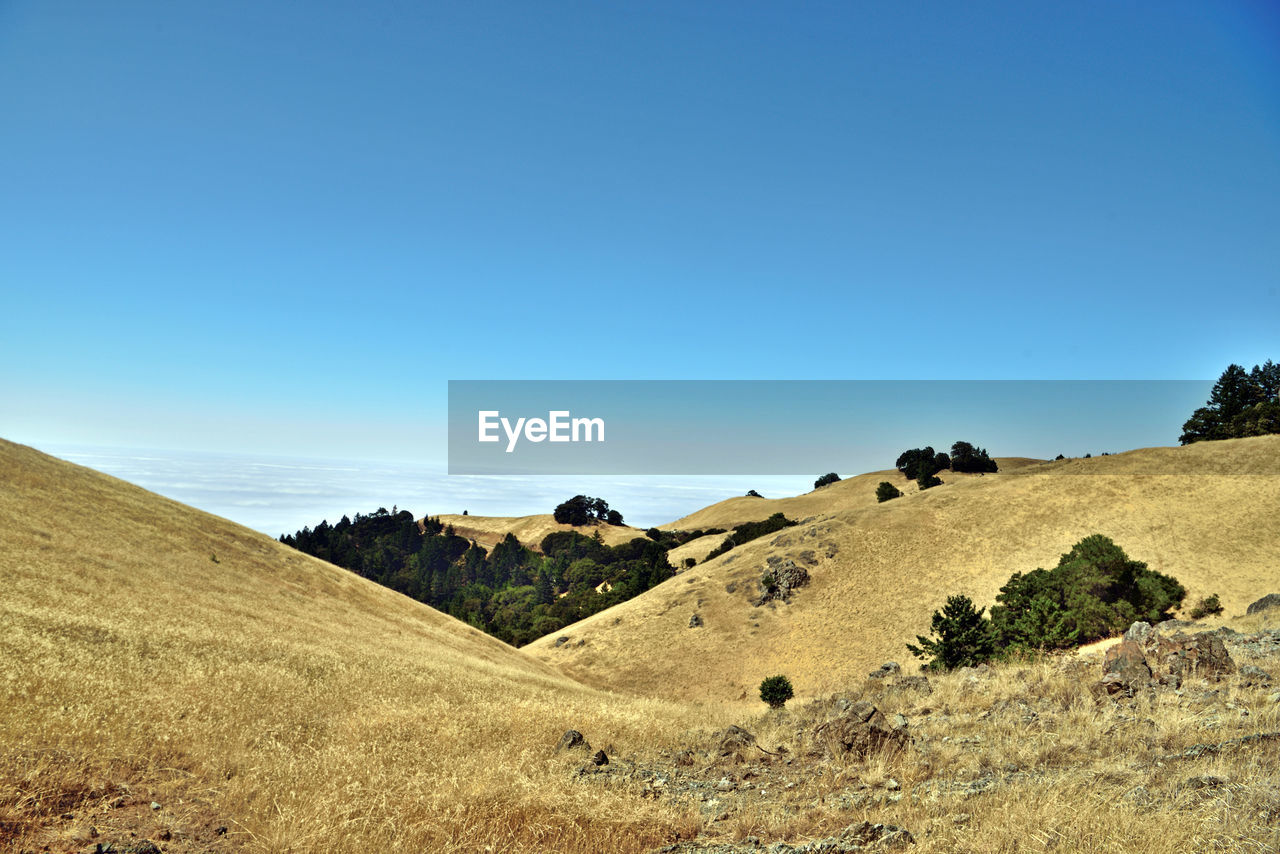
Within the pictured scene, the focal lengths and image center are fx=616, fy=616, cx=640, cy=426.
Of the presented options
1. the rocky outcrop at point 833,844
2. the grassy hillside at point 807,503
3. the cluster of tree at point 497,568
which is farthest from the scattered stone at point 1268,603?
the grassy hillside at point 807,503

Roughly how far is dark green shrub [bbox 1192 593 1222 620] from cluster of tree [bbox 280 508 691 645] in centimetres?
4961

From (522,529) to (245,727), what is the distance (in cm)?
14142

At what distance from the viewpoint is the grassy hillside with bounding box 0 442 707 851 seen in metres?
6.79

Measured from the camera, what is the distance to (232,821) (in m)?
7.21

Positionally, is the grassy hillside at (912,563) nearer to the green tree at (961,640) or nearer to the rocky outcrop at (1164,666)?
the green tree at (961,640)

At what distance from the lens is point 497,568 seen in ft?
396

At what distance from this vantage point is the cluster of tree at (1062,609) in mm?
33250

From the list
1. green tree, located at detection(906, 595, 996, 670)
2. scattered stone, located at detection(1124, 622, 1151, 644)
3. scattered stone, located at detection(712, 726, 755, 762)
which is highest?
scattered stone, located at detection(1124, 622, 1151, 644)

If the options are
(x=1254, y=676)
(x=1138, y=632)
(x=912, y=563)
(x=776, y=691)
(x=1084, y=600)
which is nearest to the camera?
(x=1254, y=676)

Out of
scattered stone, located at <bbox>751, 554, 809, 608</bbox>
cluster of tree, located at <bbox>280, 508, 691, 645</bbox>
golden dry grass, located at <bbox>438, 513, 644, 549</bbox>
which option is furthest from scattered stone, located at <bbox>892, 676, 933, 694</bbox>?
golden dry grass, located at <bbox>438, 513, 644, 549</bbox>

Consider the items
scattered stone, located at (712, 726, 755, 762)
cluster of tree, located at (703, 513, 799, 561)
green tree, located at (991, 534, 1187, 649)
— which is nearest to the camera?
scattered stone, located at (712, 726, 755, 762)

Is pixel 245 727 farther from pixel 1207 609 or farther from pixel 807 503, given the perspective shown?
pixel 807 503

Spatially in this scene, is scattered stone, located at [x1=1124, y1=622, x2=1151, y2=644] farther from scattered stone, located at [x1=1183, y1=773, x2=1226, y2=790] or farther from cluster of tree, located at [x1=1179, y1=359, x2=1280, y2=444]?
cluster of tree, located at [x1=1179, y1=359, x2=1280, y2=444]

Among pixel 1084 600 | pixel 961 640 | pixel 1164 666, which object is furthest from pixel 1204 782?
pixel 1084 600
